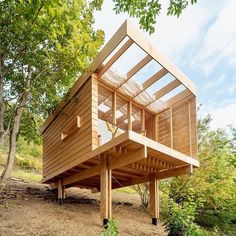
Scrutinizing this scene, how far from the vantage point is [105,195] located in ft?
22.2

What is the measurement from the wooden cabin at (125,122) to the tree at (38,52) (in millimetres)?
518

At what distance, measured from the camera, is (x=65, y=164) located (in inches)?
326

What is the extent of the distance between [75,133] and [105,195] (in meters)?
2.01

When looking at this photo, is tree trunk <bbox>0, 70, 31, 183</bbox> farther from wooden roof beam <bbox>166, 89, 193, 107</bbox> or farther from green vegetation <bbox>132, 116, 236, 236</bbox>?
green vegetation <bbox>132, 116, 236, 236</bbox>

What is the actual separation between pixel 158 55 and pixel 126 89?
1.56 m

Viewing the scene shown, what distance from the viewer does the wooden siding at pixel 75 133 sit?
279 inches

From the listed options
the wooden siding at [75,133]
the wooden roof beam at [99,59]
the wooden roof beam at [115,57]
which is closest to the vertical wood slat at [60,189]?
the wooden siding at [75,133]

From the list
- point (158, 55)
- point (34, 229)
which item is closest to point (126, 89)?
point (158, 55)

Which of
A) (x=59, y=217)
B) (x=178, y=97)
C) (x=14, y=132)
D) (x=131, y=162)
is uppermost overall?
(x=178, y=97)

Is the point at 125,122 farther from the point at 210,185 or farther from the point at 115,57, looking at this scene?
the point at 210,185

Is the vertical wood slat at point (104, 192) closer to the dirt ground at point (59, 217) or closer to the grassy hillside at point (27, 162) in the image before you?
the dirt ground at point (59, 217)

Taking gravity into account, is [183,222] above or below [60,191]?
below

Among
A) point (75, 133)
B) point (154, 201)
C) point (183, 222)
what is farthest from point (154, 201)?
point (75, 133)

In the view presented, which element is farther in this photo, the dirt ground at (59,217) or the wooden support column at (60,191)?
the wooden support column at (60,191)
